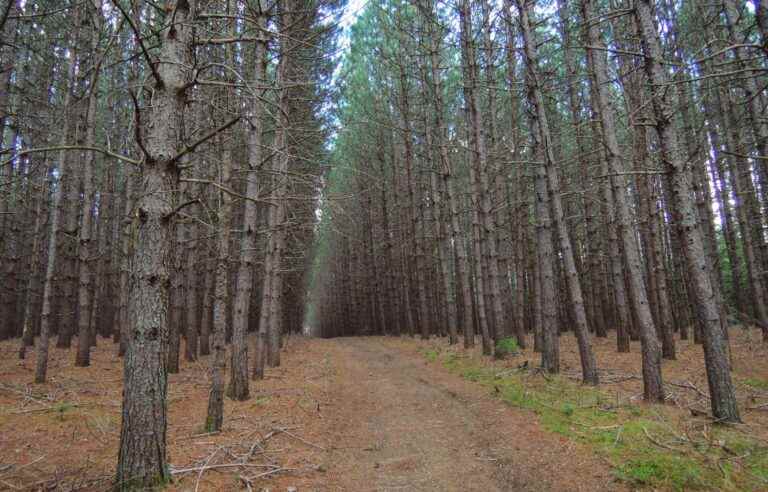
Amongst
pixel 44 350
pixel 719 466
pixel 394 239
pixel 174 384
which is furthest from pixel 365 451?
pixel 394 239

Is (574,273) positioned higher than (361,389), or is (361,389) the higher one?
(574,273)

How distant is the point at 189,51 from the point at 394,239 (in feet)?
75.9

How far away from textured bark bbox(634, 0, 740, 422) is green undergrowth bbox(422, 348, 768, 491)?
0.48 metres

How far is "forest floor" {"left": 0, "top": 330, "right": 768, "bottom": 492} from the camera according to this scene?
4289 mm

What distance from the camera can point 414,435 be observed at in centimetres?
608

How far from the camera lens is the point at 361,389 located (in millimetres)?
9523

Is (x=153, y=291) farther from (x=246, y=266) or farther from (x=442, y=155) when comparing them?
(x=442, y=155)

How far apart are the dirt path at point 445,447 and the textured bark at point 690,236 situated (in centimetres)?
215

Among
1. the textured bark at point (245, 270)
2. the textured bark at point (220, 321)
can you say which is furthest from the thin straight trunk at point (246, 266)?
the textured bark at point (220, 321)

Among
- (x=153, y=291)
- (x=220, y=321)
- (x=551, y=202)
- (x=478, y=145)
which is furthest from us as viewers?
(x=478, y=145)

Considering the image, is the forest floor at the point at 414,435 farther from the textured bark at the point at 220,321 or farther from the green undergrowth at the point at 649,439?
the textured bark at the point at 220,321

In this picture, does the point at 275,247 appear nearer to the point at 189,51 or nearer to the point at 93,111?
the point at 93,111

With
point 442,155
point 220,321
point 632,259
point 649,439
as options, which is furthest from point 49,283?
point 632,259

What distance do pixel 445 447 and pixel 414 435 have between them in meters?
0.66
